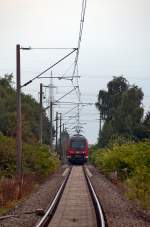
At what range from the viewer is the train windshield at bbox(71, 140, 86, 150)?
291 feet

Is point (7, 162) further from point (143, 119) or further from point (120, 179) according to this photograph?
point (143, 119)

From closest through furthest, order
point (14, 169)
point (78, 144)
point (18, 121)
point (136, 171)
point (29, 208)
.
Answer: point (29, 208), point (136, 171), point (18, 121), point (14, 169), point (78, 144)

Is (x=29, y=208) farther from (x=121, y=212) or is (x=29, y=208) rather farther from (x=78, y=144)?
(x=78, y=144)

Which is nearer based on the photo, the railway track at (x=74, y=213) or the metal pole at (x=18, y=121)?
the railway track at (x=74, y=213)

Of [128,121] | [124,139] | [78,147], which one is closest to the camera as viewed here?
[124,139]

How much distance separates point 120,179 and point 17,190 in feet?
56.8

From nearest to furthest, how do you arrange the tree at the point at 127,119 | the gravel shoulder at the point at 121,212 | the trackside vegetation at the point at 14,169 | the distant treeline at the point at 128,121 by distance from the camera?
the gravel shoulder at the point at 121,212 → the trackside vegetation at the point at 14,169 → the distant treeline at the point at 128,121 → the tree at the point at 127,119

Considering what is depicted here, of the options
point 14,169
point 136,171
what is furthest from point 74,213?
point 14,169

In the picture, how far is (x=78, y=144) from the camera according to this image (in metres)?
89.0

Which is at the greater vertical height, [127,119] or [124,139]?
[127,119]

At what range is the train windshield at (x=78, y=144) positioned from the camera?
88.7 m

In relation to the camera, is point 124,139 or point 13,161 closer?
point 13,161

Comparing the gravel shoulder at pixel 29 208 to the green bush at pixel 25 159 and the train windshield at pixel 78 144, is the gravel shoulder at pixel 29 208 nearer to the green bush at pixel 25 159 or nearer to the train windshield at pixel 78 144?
the green bush at pixel 25 159

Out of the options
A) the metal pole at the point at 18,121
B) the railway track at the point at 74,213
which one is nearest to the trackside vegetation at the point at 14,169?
the metal pole at the point at 18,121
